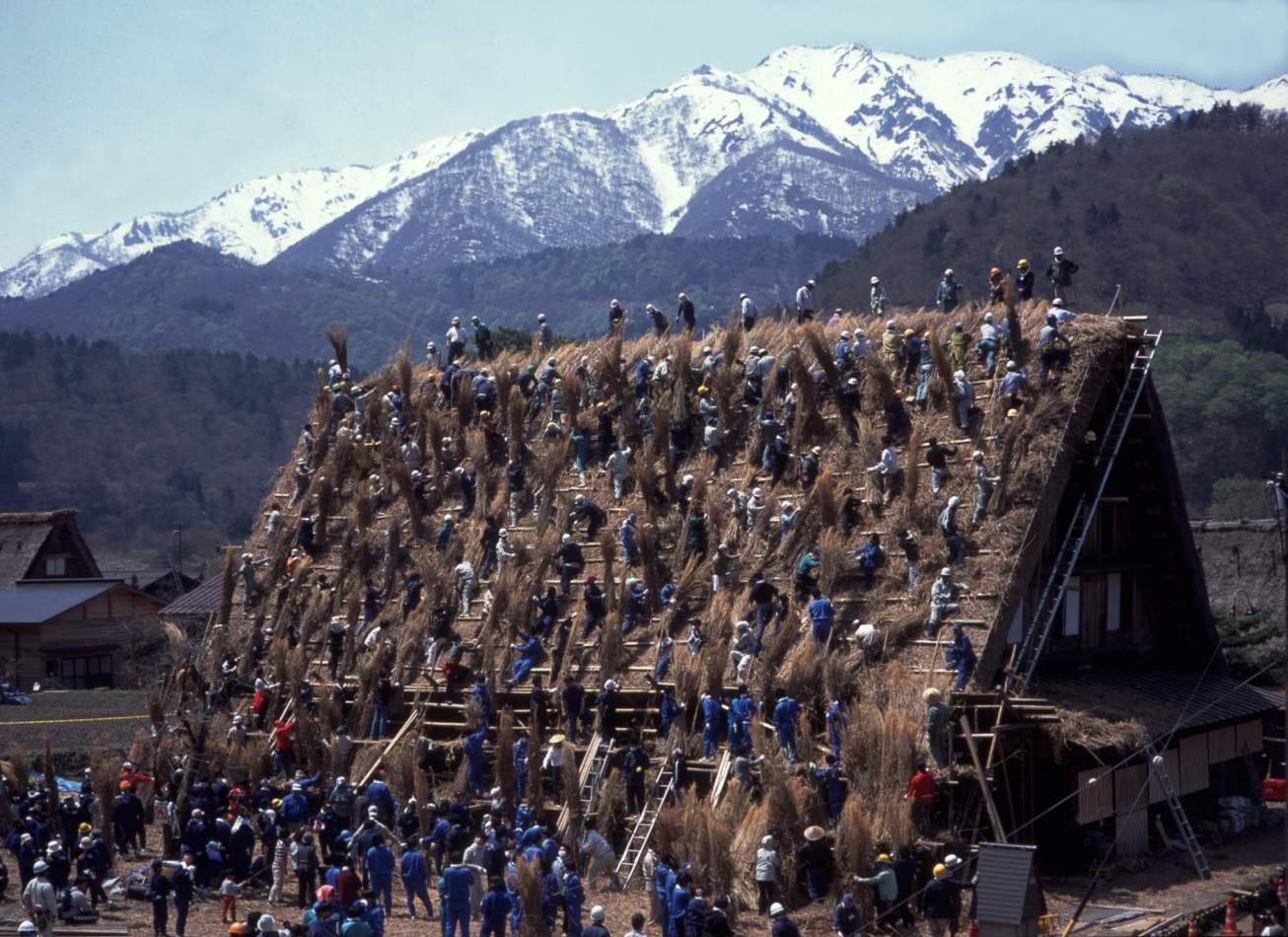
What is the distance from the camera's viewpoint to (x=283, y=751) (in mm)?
30438

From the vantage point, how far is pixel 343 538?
116 ft

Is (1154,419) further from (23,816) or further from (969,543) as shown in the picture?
(23,816)

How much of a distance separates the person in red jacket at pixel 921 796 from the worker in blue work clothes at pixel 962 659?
1.89 metres

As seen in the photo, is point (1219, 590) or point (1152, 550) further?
point (1219, 590)

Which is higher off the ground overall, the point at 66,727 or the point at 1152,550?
the point at 1152,550

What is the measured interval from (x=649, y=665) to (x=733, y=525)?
9.18 feet

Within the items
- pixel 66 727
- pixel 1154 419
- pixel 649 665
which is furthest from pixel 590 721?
pixel 66 727

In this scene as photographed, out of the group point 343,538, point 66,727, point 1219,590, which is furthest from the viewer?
point 1219,590

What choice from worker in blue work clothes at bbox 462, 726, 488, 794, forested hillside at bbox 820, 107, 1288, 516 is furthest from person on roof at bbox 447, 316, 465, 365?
forested hillside at bbox 820, 107, 1288, 516

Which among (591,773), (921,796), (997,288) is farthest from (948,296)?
(921,796)

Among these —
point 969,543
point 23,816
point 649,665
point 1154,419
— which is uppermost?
point 1154,419

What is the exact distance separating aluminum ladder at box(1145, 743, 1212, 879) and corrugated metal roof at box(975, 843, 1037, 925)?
658cm

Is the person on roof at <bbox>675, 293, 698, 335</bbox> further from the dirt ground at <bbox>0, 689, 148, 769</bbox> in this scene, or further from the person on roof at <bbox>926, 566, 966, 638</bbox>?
the dirt ground at <bbox>0, 689, 148, 769</bbox>

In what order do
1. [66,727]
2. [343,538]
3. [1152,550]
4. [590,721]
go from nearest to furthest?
[590,721] < [1152,550] < [343,538] < [66,727]
